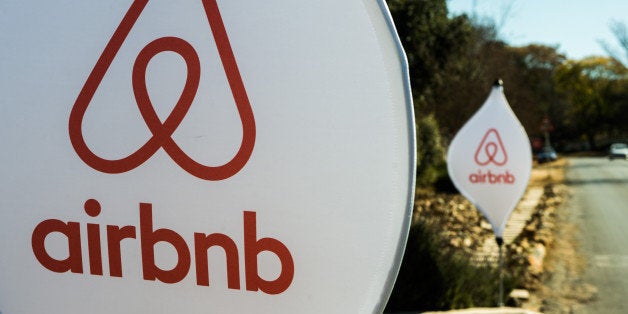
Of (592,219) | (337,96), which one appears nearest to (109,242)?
(337,96)

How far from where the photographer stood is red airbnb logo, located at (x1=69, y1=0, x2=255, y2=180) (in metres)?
1.61

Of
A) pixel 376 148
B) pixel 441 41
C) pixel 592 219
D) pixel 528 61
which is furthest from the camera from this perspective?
pixel 528 61

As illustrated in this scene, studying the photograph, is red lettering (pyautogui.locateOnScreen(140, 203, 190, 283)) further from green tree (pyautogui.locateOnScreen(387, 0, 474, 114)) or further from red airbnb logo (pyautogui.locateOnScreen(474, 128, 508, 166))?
green tree (pyautogui.locateOnScreen(387, 0, 474, 114))

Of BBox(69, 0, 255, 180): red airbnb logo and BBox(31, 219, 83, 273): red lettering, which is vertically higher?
BBox(69, 0, 255, 180): red airbnb logo

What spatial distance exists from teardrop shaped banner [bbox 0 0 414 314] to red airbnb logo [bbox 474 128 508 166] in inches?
160

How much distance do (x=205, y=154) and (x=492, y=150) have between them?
13.9 feet

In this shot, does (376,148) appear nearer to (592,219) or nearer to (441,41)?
(441,41)

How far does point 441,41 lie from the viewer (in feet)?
33.3

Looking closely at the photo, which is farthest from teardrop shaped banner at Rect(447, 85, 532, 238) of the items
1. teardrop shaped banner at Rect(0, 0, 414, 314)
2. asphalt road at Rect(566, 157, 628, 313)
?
teardrop shaped banner at Rect(0, 0, 414, 314)

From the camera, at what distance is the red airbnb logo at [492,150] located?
17.7ft

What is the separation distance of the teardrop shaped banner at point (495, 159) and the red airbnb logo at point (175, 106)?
4214 mm

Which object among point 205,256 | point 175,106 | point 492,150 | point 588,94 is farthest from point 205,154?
point 588,94

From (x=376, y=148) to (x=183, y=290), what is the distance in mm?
677

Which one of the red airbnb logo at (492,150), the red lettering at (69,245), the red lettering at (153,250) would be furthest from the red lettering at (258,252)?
the red airbnb logo at (492,150)
